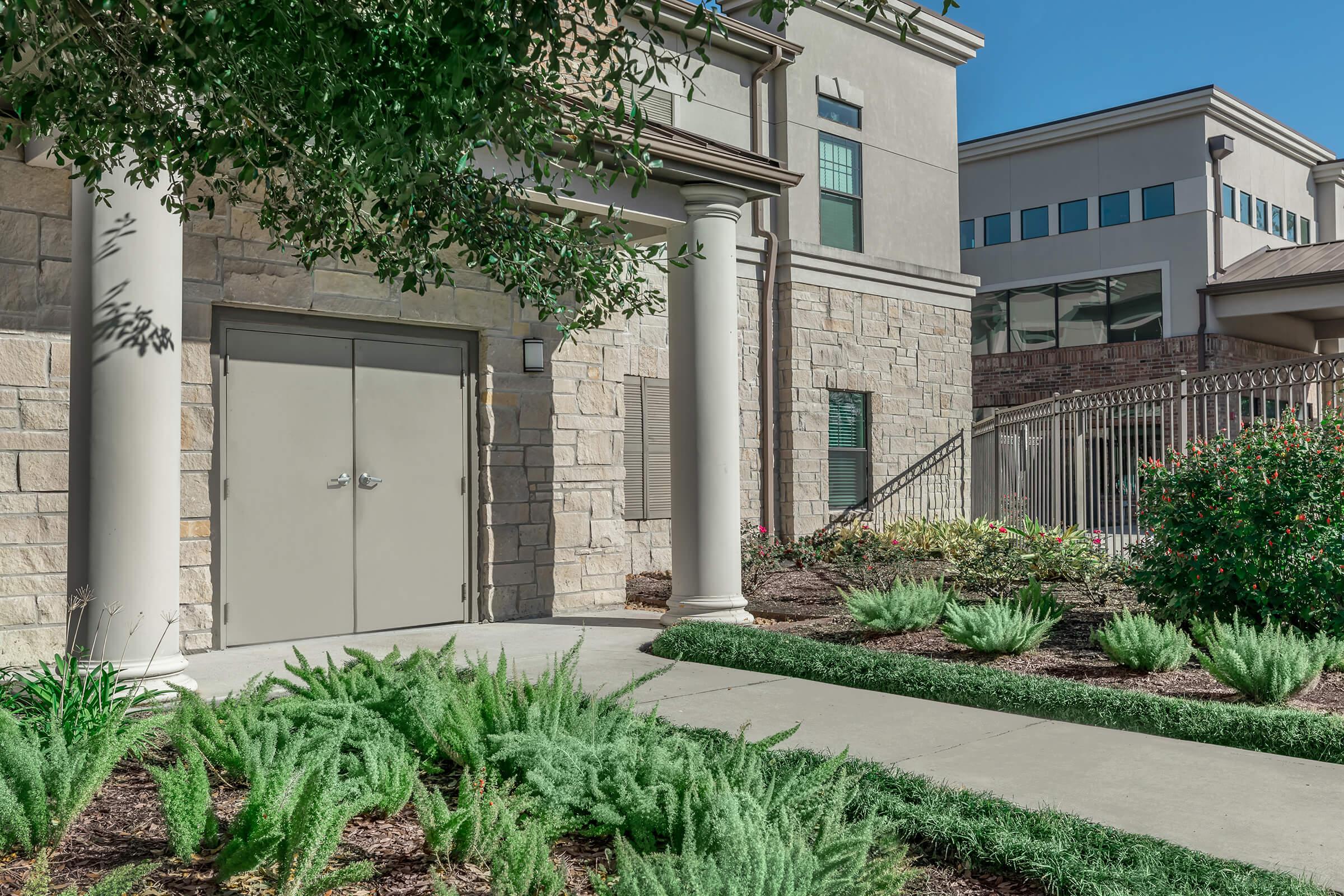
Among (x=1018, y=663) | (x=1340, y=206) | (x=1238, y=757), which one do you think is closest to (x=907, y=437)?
(x=1018, y=663)

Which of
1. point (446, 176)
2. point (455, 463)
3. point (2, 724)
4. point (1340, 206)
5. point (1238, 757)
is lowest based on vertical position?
point (1238, 757)

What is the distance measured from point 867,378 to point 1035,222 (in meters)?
12.5

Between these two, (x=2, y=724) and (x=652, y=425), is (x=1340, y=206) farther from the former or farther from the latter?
(x=2, y=724)

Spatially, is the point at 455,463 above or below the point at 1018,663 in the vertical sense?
above

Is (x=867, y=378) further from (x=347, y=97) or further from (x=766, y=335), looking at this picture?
(x=347, y=97)

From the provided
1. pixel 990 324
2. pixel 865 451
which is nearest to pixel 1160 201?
pixel 990 324

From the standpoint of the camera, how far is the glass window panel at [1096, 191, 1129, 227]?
23.2m

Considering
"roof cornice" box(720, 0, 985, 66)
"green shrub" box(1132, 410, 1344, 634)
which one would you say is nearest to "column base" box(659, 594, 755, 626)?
"green shrub" box(1132, 410, 1344, 634)

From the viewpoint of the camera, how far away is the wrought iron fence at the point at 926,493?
14.3m

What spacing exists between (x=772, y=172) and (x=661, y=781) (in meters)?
6.29

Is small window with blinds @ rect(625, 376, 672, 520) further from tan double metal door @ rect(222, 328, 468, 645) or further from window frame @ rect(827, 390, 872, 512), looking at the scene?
window frame @ rect(827, 390, 872, 512)

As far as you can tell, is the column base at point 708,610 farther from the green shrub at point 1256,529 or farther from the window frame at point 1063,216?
the window frame at point 1063,216

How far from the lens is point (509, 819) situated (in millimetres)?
3098

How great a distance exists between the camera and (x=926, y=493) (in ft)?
49.1
